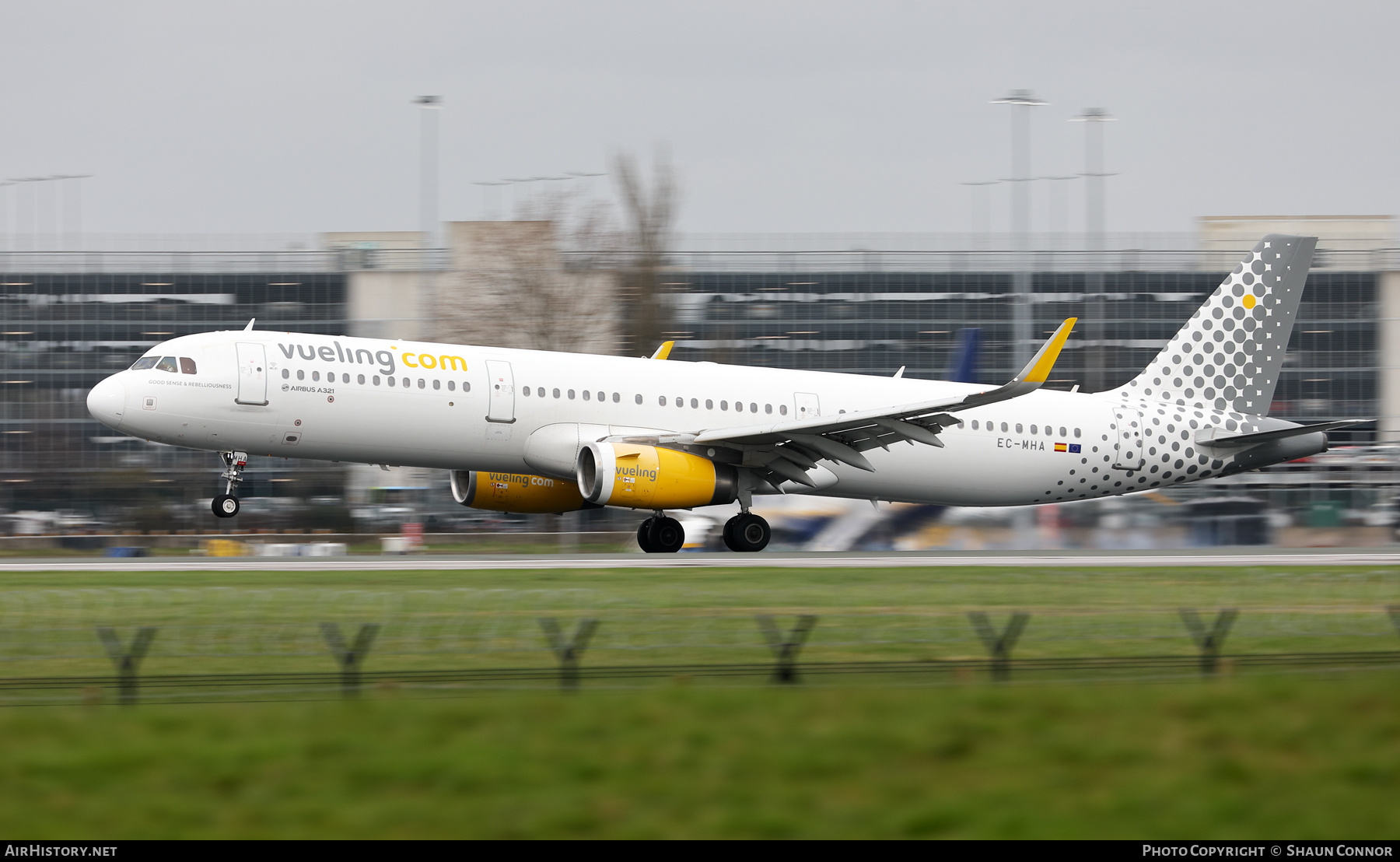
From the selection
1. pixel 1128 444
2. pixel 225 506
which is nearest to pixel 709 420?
pixel 225 506

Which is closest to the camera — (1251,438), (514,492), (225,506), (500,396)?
(225,506)

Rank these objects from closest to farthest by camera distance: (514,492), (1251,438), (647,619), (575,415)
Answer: (647,619) → (575,415) → (514,492) → (1251,438)

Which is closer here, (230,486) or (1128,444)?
(230,486)

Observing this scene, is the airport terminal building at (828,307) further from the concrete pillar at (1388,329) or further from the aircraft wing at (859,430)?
the aircraft wing at (859,430)

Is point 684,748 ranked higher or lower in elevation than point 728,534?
higher

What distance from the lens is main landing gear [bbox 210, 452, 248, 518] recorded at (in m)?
27.4

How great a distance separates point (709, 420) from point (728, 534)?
2364mm

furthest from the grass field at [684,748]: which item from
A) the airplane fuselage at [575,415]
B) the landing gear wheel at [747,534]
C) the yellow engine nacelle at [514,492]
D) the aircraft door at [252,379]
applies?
the yellow engine nacelle at [514,492]

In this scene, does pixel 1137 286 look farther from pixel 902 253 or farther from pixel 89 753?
pixel 89 753

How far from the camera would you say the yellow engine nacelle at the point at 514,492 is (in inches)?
1243

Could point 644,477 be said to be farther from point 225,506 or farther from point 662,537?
point 225,506

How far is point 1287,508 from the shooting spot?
3850 cm

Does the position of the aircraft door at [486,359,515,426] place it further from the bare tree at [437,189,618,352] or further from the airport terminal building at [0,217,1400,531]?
the airport terminal building at [0,217,1400,531]

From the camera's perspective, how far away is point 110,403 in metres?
27.5
